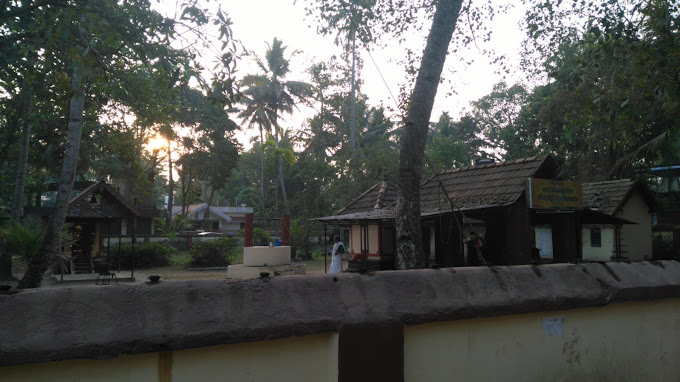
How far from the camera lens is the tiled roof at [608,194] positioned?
2217cm

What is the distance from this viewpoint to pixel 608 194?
23109 millimetres

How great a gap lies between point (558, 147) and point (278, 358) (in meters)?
28.9

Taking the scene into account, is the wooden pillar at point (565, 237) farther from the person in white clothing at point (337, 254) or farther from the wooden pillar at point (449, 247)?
the person in white clothing at point (337, 254)

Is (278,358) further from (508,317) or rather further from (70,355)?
(508,317)

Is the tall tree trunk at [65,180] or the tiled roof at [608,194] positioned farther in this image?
the tiled roof at [608,194]

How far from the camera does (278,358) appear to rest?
2.68m

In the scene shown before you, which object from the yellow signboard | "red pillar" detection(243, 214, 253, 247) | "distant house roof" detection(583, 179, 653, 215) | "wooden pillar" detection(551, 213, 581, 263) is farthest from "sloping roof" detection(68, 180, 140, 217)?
"distant house roof" detection(583, 179, 653, 215)

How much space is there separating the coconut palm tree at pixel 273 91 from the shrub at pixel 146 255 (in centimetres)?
1639

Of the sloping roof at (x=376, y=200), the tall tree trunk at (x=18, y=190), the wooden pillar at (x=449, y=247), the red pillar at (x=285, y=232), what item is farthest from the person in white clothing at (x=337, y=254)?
the red pillar at (x=285, y=232)

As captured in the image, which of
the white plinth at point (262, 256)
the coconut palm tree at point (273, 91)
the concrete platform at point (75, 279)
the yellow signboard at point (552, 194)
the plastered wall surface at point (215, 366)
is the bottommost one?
the concrete platform at point (75, 279)

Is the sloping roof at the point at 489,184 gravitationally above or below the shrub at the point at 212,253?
above

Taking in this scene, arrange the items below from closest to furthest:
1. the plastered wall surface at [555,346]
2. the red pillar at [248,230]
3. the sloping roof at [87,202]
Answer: the plastered wall surface at [555,346] → the sloping roof at [87,202] → the red pillar at [248,230]

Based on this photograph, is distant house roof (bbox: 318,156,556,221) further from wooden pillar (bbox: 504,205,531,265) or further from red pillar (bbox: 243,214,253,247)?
red pillar (bbox: 243,214,253,247)

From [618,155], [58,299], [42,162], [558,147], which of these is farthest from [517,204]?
[42,162]
